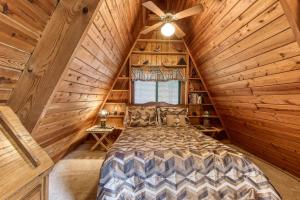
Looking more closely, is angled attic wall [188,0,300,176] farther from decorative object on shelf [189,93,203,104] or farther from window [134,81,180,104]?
window [134,81,180,104]

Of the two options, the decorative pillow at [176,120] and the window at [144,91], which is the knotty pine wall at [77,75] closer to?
the decorative pillow at [176,120]

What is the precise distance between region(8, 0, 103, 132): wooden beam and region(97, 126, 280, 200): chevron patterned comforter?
0.91 metres

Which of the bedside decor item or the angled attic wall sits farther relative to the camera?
the bedside decor item

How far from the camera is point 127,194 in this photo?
187cm

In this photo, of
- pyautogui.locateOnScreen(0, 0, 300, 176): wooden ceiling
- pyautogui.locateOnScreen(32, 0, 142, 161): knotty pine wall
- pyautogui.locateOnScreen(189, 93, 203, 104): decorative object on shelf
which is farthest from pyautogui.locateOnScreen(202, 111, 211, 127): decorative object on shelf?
pyautogui.locateOnScreen(32, 0, 142, 161): knotty pine wall

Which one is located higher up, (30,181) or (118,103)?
(118,103)

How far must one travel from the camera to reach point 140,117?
381 centimetres

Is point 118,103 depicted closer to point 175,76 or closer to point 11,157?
point 175,76

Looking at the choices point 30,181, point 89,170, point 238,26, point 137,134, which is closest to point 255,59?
point 238,26

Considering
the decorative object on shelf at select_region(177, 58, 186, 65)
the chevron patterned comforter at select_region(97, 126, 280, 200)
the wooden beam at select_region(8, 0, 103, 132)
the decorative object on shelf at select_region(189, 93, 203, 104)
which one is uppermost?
the decorative object on shelf at select_region(177, 58, 186, 65)

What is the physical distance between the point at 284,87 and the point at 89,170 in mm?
2845

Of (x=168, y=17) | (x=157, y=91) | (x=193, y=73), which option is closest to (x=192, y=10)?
(x=168, y=17)

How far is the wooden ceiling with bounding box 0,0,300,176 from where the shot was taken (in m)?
1.32

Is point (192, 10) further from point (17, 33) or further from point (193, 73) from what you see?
point (193, 73)
